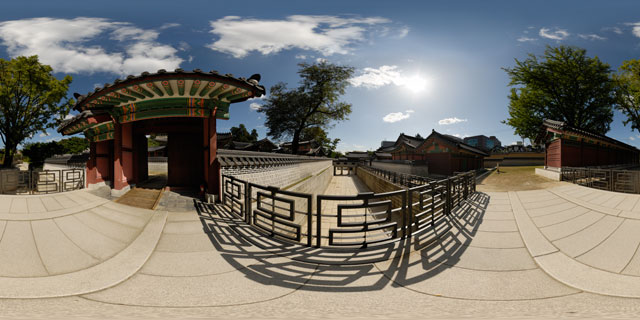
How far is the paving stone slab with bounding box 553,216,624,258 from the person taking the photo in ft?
13.6

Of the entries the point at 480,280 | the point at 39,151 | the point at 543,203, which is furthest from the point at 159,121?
the point at 39,151

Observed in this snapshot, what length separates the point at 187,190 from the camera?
7.18m

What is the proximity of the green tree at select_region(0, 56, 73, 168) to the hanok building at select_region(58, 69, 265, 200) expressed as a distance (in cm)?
1350

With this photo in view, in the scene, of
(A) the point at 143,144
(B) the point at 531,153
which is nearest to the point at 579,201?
(A) the point at 143,144

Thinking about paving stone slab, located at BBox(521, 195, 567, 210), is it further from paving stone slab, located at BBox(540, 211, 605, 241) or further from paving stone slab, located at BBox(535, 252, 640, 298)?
paving stone slab, located at BBox(535, 252, 640, 298)

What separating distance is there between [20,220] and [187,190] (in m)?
3.23

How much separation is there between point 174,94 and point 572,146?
60.9ft

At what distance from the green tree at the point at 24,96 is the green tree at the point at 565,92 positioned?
122 feet

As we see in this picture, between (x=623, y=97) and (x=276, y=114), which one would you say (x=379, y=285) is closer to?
(x=276, y=114)

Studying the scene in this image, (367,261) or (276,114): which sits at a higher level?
(276,114)

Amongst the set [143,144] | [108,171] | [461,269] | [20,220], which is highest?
[143,144]

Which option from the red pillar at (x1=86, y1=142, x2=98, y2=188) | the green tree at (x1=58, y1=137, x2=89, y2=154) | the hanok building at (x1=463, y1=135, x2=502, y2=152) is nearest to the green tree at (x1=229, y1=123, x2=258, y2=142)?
the green tree at (x1=58, y1=137, x2=89, y2=154)

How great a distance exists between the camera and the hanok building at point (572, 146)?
11648 mm

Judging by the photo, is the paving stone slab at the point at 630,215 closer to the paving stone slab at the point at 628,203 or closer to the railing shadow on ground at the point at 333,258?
the paving stone slab at the point at 628,203
